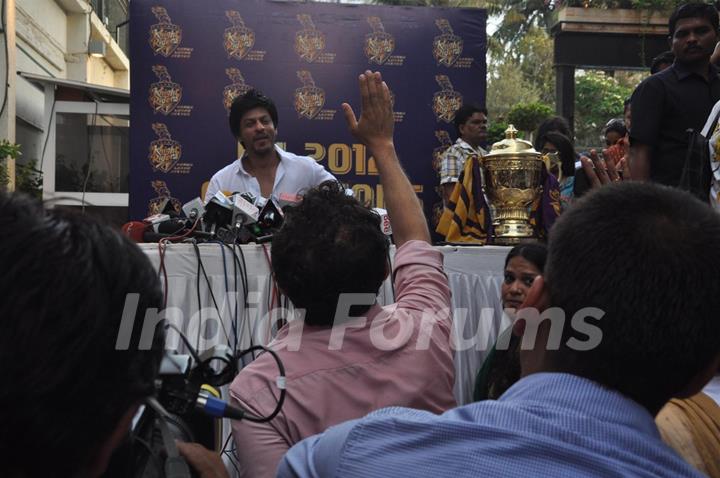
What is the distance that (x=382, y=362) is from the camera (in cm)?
173

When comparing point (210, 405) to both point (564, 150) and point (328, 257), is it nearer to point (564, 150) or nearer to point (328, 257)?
point (328, 257)

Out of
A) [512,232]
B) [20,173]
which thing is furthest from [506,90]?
[512,232]

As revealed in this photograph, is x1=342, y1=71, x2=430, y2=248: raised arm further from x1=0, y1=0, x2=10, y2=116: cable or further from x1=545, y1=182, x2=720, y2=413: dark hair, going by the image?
x1=0, y1=0, x2=10, y2=116: cable

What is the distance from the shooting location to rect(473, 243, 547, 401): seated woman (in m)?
2.90

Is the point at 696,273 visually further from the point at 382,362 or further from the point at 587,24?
the point at 587,24

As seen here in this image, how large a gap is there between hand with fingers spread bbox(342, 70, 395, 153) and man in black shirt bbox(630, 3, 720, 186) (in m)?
2.41

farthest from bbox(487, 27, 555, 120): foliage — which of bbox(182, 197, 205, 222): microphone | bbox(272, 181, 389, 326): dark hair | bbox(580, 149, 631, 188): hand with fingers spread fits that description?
bbox(272, 181, 389, 326): dark hair

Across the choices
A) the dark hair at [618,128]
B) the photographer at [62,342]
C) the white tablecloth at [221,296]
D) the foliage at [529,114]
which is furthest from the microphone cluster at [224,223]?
the foliage at [529,114]

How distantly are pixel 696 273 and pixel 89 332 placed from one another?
675 millimetres

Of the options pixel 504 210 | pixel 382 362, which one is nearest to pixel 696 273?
pixel 382 362

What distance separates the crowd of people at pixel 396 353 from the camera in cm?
73

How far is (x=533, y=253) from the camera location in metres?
3.29

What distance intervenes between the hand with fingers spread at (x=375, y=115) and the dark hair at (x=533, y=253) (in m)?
1.39

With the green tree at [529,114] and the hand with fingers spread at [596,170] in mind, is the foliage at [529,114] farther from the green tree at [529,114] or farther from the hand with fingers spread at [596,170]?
the hand with fingers spread at [596,170]
